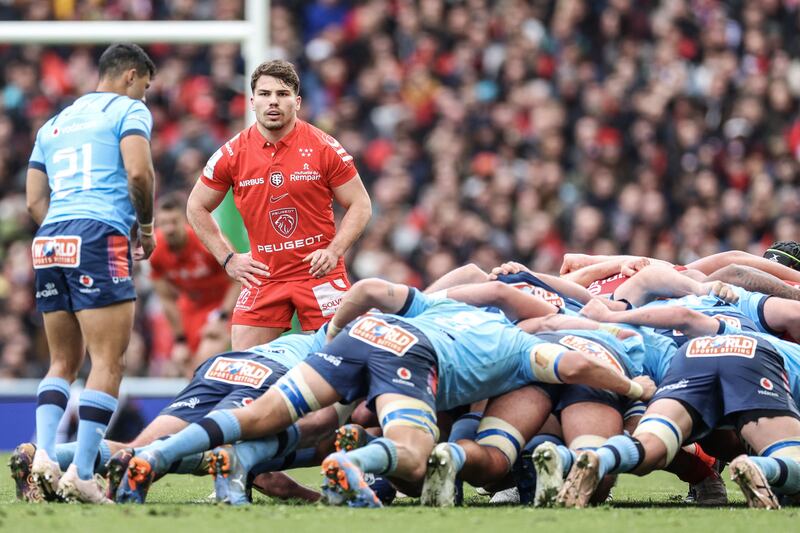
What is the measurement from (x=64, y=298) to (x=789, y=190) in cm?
865

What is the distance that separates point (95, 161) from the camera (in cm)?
633

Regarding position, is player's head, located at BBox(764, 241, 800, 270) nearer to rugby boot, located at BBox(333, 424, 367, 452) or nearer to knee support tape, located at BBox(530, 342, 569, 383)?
knee support tape, located at BBox(530, 342, 569, 383)

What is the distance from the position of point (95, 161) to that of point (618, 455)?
8.97 feet

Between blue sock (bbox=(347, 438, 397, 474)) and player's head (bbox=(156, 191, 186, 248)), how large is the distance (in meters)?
4.80

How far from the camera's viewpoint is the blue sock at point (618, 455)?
18.6 feet

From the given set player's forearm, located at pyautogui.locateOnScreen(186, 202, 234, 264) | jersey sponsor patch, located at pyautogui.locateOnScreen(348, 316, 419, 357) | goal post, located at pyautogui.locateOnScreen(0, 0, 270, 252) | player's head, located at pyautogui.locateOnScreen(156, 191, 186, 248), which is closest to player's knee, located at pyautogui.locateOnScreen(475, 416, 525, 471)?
jersey sponsor patch, located at pyautogui.locateOnScreen(348, 316, 419, 357)

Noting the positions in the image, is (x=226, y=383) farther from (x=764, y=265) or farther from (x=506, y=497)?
(x=764, y=265)

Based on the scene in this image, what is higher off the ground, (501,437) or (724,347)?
(724,347)

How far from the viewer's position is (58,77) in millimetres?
13781

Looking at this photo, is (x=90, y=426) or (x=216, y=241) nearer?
(x=90, y=426)

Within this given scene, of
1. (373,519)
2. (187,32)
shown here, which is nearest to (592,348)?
(373,519)

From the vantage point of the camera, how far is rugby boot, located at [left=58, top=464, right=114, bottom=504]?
229 inches

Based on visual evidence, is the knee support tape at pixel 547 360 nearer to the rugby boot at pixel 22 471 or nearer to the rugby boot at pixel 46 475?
the rugby boot at pixel 46 475

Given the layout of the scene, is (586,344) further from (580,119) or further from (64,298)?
(580,119)
